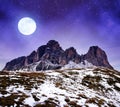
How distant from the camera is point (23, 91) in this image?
82.8 feet

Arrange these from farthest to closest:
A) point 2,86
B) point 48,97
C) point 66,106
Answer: point 2,86 → point 48,97 → point 66,106

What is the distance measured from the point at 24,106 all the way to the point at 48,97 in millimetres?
5096

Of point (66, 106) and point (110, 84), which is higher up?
point (110, 84)

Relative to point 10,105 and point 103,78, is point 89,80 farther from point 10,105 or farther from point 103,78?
point 10,105

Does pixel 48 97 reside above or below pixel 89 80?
below

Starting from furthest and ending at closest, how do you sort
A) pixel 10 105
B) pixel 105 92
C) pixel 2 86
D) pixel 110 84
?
pixel 110 84 → pixel 105 92 → pixel 2 86 → pixel 10 105

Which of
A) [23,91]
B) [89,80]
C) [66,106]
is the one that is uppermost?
[89,80]

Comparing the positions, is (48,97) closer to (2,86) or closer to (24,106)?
(24,106)

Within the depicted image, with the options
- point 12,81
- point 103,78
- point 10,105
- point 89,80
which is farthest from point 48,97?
point 103,78

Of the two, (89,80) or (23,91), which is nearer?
(23,91)

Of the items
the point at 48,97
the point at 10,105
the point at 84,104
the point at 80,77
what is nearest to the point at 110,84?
the point at 80,77

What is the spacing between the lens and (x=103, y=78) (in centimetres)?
4906

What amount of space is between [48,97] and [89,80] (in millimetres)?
23179

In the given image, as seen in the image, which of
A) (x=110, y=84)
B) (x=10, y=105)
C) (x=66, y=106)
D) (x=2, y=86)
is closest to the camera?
(x=10, y=105)
